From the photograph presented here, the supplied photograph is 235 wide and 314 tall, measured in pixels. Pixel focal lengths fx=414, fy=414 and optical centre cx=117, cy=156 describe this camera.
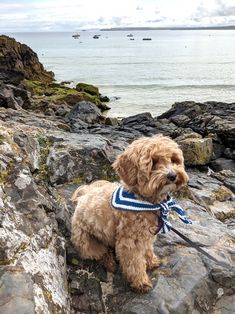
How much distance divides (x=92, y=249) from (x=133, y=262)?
0.64 metres

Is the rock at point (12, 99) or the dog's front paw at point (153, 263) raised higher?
the dog's front paw at point (153, 263)

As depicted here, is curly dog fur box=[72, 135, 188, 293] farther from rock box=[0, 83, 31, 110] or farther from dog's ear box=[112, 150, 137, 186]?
rock box=[0, 83, 31, 110]

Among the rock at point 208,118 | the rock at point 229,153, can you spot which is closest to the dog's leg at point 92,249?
the rock at point 229,153

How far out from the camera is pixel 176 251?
5922 mm

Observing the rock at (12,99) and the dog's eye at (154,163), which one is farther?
the rock at (12,99)

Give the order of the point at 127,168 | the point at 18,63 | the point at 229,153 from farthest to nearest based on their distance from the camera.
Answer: the point at 18,63, the point at 229,153, the point at 127,168

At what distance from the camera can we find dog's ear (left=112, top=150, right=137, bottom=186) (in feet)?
16.8

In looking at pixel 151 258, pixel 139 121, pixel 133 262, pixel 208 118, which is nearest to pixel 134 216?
pixel 133 262

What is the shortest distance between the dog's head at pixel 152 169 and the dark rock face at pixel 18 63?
136 ft

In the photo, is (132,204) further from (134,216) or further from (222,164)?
(222,164)

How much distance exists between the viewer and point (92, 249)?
18.3 ft

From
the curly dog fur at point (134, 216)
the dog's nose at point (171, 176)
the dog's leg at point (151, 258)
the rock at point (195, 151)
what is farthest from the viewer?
the rock at point (195, 151)

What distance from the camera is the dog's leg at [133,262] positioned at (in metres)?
5.14

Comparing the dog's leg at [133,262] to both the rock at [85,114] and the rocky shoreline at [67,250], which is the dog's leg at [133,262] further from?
the rock at [85,114]
